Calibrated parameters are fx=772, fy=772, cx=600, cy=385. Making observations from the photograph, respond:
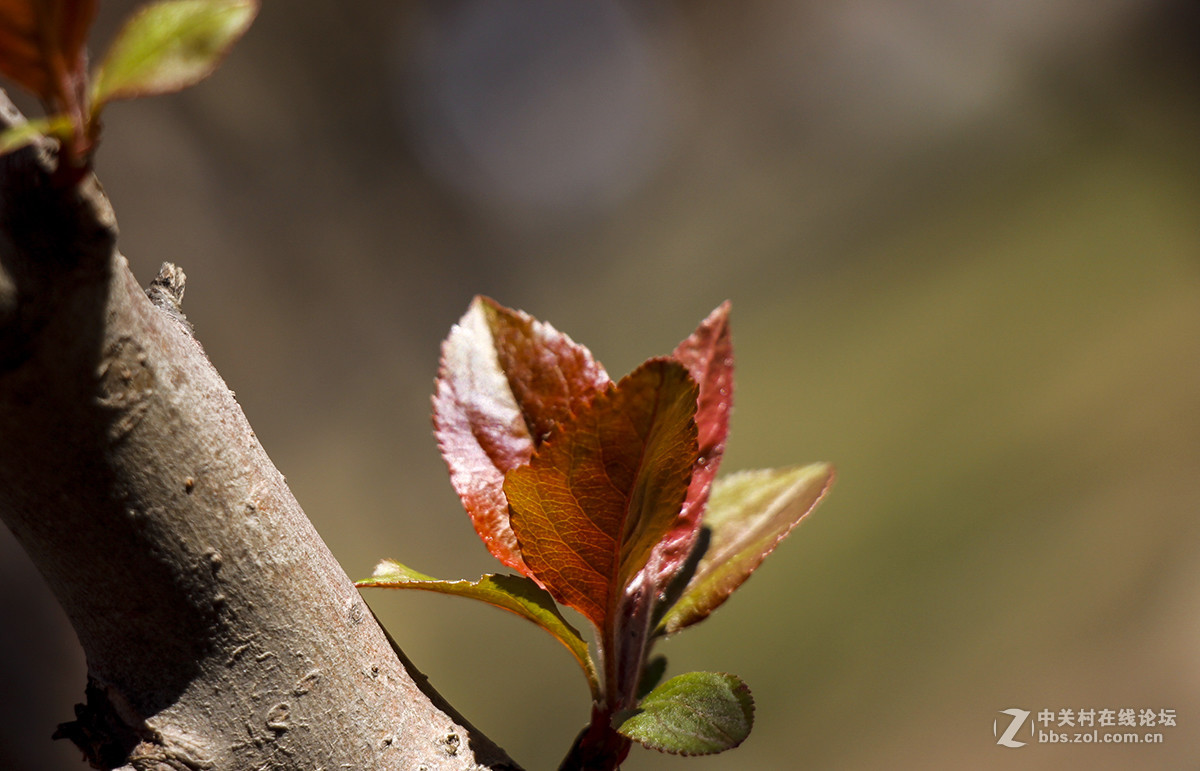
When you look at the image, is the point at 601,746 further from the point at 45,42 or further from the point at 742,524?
the point at 45,42

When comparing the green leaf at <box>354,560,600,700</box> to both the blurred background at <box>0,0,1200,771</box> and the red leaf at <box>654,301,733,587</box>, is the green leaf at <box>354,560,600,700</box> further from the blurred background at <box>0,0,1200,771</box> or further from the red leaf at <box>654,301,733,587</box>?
the blurred background at <box>0,0,1200,771</box>

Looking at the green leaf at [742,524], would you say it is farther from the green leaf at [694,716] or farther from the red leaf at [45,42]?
the red leaf at [45,42]

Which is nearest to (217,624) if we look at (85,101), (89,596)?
(89,596)

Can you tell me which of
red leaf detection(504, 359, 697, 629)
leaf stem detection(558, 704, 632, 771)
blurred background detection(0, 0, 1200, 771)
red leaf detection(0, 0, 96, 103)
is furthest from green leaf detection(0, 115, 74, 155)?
blurred background detection(0, 0, 1200, 771)

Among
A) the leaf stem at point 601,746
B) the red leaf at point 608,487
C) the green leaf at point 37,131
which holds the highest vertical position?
the red leaf at point 608,487

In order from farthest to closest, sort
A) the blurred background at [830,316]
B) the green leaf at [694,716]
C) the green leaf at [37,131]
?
1. the blurred background at [830,316]
2. the green leaf at [694,716]
3. the green leaf at [37,131]

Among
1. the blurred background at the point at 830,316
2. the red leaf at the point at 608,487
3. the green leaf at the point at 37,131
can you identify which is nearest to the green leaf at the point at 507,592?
the red leaf at the point at 608,487

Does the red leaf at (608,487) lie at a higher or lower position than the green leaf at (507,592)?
higher
